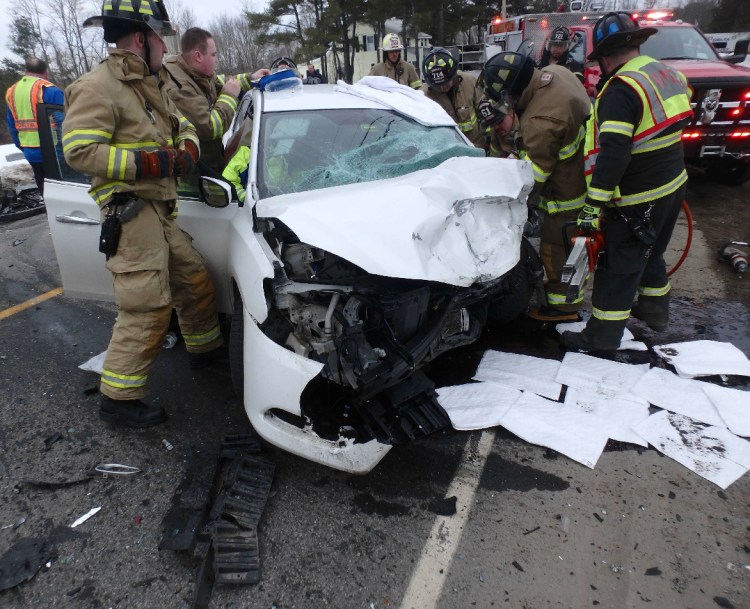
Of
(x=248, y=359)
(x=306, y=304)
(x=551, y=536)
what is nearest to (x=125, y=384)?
(x=248, y=359)

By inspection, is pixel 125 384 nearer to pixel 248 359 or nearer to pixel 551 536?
pixel 248 359

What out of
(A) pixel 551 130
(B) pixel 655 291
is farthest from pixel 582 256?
(A) pixel 551 130

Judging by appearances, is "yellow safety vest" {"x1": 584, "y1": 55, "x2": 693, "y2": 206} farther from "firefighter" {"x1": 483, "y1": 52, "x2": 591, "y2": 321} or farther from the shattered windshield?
the shattered windshield

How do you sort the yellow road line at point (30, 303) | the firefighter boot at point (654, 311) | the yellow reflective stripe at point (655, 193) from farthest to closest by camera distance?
the yellow road line at point (30, 303) → the firefighter boot at point (654, 311) → the yellow reflective stripe at point (655, 193)

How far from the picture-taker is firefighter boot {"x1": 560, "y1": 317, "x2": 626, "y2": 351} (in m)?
3.29

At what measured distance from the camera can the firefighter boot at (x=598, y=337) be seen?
10.8ft

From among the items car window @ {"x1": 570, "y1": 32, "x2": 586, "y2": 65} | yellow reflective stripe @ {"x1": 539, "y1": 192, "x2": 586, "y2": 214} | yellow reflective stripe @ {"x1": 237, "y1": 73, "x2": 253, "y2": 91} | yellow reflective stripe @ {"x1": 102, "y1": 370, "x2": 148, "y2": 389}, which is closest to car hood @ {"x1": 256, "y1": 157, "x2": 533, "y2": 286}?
yellow reflective stripe @ {"x1": 539, "y1": 192, "x2": 586, "y2": 214}

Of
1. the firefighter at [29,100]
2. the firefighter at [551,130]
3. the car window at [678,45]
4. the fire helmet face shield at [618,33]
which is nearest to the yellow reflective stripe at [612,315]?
the firefighter at [551,130]

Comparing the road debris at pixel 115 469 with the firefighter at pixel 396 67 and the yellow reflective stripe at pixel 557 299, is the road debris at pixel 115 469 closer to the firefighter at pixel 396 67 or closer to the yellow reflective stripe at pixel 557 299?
the yellow reflective stripe at pixel 557 299

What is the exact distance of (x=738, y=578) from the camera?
6.23ft

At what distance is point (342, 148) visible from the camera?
305 cm

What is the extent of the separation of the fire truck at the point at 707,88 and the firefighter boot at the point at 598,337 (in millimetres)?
3800

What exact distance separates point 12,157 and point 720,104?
9.78m

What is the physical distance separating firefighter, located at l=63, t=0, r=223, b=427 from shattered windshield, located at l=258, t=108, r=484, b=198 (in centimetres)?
49
